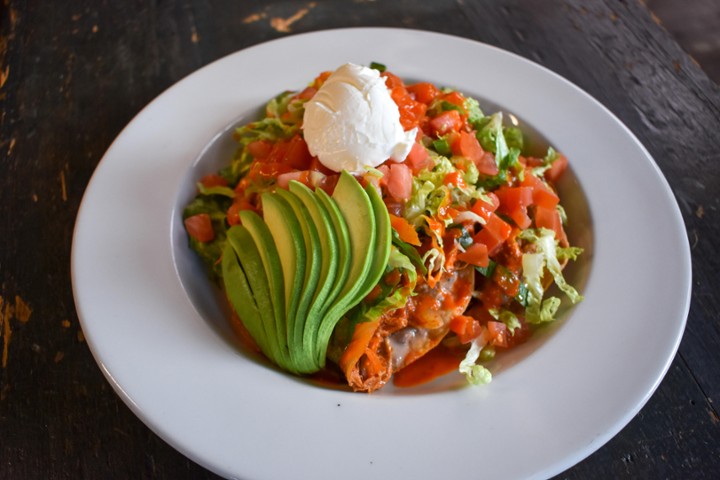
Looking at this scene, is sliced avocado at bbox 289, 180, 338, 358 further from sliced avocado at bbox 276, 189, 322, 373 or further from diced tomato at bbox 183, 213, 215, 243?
diced tomato at bbox 183, 213, 215, 243

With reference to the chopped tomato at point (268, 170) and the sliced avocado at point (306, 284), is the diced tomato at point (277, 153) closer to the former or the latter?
the chopped tomato at point (268, 170)

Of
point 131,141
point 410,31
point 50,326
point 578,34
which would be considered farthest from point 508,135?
point 50,326

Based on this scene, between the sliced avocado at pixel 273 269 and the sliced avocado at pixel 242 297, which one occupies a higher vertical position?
the sliced avocado at pixel 273 269

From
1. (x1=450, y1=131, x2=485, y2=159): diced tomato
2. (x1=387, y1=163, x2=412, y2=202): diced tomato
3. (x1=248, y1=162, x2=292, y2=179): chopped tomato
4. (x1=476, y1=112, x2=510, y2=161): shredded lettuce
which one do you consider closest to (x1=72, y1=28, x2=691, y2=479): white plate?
(x1=476, y1=112, x2=510, y2=161): shredded lettuce

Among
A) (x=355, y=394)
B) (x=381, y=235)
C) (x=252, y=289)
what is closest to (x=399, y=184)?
(x=381, y=235)

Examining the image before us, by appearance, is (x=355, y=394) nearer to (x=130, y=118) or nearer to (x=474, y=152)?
(x=474, y=152)

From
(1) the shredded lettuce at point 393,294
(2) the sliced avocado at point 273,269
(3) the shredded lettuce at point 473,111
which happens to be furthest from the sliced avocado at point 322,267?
(3) the shredded lettuce at point 473,111

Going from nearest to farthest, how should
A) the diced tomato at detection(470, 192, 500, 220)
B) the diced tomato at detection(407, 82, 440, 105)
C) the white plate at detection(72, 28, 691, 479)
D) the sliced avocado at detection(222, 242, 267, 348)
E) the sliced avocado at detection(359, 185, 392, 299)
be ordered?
the white plate at detection(72, 28, 691, 479) < the sliced avocado at detection(359, 185, 392, 299) < the sliced avocado at detection(222, 242, 267, 348) < the diced tomato at detection(470, 192, 500, 220) < the diced tomato at detection(407, 82, 440, 105)
